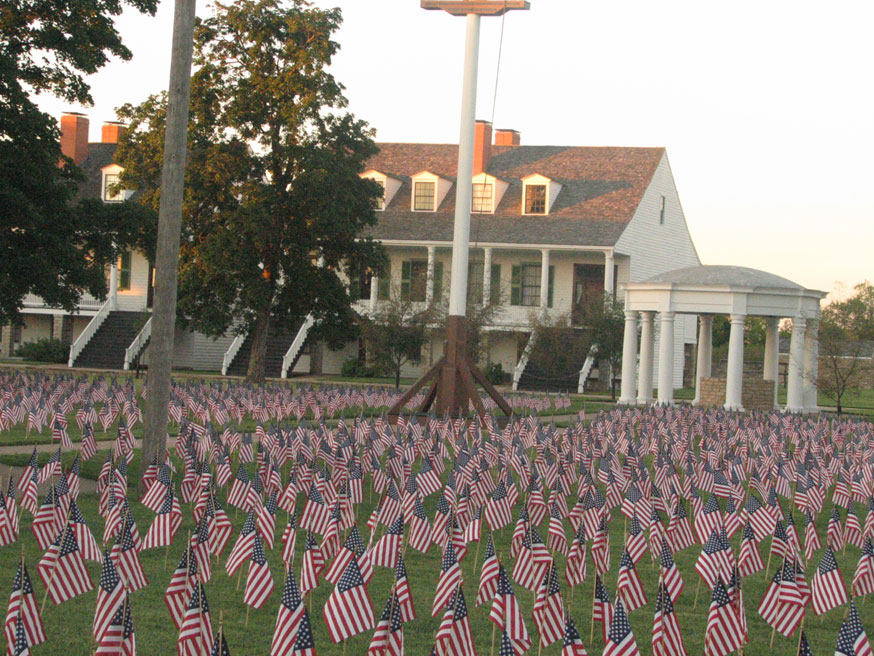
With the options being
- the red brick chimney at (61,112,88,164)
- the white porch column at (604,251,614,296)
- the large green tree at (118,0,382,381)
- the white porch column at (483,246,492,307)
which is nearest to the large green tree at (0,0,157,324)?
the large green tree at (118,0,382,381)

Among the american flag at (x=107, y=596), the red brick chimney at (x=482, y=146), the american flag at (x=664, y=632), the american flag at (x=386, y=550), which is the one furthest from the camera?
the red brick chimney at (x=482, y=146)

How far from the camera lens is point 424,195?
50750 millimetres

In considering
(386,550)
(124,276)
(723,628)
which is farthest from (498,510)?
(124,276)

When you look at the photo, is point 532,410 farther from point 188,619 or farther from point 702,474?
point 188,619

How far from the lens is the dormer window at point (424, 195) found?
50.6 metres

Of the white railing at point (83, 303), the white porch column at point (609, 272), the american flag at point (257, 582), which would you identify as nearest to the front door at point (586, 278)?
the white porch column at point (609, 272)

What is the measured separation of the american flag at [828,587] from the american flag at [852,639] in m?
1.92

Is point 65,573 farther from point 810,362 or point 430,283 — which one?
point 430,283

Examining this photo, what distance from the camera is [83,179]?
91.3ft

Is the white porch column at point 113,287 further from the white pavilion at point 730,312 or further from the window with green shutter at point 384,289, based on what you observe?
the white pavilion at point 730,312

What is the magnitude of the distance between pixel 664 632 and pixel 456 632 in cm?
136

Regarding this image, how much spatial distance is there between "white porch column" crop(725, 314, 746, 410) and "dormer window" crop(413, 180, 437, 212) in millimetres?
18684

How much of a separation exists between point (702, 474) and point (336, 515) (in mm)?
7545

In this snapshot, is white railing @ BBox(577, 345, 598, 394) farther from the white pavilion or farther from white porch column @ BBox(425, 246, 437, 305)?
the white pavilion
